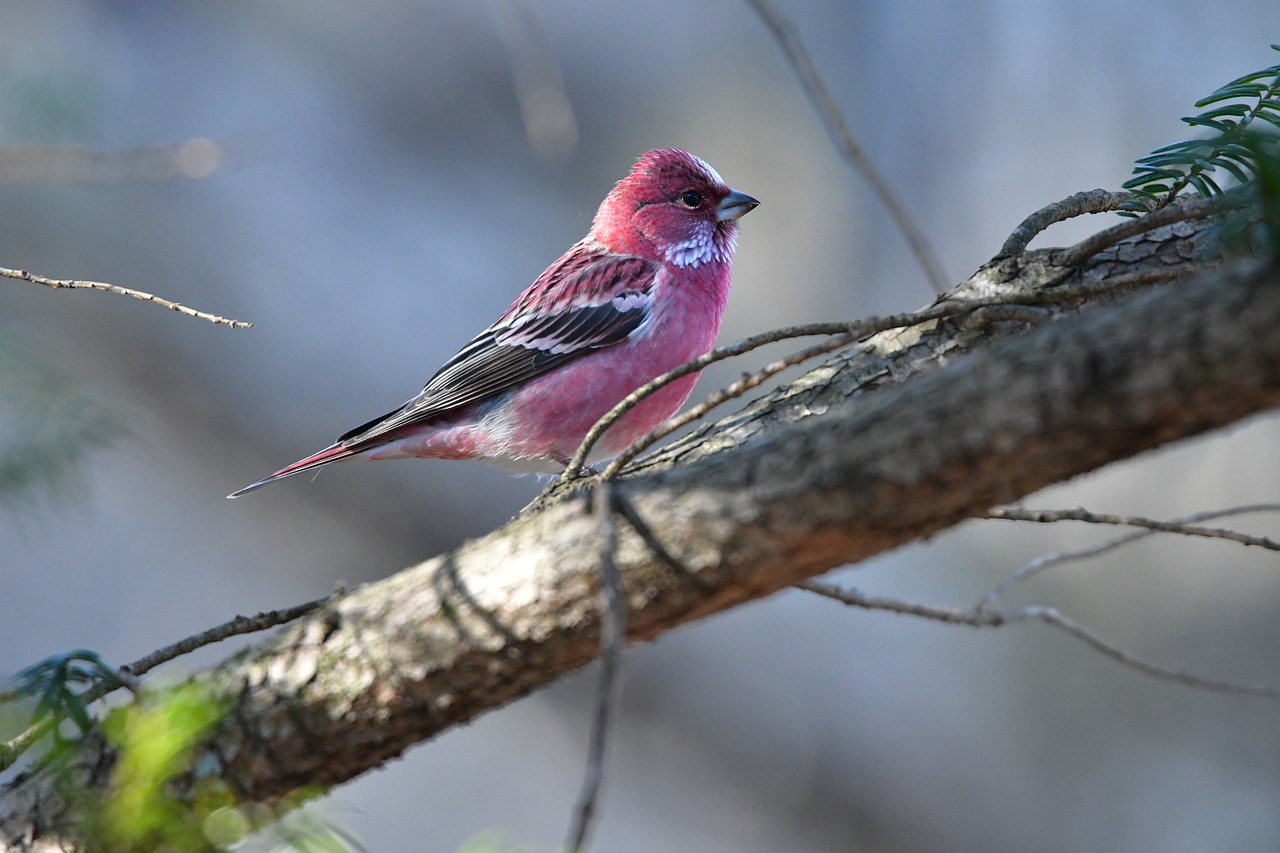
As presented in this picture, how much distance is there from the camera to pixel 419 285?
560 cm

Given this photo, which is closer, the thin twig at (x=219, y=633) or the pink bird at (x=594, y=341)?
the thin twig at (x=219, y=633)

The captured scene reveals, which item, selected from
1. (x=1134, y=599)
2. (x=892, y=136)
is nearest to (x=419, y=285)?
(x=892, y=136)

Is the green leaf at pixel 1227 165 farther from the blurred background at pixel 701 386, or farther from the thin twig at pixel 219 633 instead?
the blurred background at pixel 701 386

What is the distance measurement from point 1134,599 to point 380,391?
151 inches

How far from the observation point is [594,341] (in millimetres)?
2619

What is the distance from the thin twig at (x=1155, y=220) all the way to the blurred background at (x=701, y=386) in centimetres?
329

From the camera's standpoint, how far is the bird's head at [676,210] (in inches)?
109

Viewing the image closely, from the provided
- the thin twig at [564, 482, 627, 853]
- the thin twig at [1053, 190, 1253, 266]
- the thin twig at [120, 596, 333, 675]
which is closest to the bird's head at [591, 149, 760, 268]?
the thin twig at [1053, 190, 1253, 266]

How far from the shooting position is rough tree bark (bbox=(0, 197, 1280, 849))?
86cm

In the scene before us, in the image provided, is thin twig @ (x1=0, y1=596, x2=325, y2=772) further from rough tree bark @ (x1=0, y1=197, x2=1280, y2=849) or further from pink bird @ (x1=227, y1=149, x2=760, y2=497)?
pink bird @ (x1=227, y1=149, x2=760, y2=497)

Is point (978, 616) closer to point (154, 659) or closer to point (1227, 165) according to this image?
point (1227, 165)

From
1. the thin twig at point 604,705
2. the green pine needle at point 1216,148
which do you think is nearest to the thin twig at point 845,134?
the green pine needle at point 1216,148

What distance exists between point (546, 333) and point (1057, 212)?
140 centimetres

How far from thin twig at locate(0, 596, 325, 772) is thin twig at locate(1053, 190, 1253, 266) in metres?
1.15
